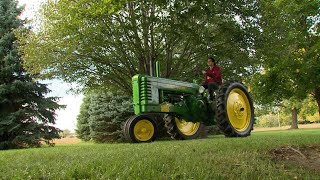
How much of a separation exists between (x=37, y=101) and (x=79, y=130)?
39.7 ft

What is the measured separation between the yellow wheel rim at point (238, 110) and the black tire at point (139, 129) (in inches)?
107

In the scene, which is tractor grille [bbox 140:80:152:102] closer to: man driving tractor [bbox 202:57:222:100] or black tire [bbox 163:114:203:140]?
man driving tractor [bbox 202:57:222:100]

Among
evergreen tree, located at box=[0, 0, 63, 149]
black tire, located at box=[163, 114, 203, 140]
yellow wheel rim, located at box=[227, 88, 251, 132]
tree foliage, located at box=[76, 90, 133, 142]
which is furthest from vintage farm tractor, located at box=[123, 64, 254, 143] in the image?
tree foliage, located at box=[76, 90, 133, 142]

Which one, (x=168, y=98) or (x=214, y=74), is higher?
(x=214, y=74)

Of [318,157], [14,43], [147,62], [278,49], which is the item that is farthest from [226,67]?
[318,157]

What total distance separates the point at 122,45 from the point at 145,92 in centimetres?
667

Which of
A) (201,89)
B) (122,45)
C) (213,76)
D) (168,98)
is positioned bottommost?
(168,98)

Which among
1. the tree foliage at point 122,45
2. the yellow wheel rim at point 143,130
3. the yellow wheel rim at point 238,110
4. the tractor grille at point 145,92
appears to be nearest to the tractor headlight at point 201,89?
the yellow wheel rim at point 238,110

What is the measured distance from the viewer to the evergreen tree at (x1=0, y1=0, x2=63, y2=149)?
15914 mm

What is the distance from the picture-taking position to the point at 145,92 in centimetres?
905

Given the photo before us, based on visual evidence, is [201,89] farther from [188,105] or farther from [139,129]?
[139,129]

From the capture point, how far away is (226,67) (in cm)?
1719

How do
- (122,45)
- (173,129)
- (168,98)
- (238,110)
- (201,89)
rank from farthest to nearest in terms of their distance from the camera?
(122,45), (173,129), (168,98), (201,89), (238,110)

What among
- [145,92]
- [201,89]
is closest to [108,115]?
[201,89]
